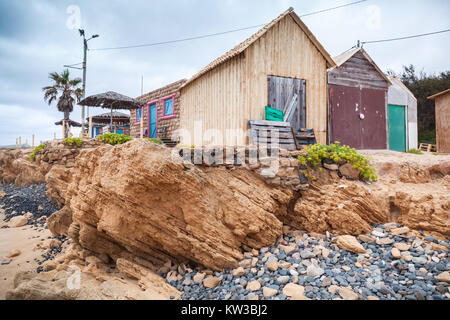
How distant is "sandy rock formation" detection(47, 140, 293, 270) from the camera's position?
397 centimetres

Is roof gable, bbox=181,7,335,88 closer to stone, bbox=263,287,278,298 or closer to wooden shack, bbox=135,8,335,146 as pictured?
wooden shack, bbox=135,8,335,146

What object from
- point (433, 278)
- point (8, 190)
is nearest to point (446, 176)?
point (433, 278)

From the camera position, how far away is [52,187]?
30.6 feet

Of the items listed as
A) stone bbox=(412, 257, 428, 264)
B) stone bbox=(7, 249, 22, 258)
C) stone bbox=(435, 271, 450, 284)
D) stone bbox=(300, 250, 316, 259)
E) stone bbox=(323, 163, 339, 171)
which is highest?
stone bbox=(323, 163, 339, 171)

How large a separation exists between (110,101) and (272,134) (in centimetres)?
959

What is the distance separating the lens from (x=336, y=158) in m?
5.34

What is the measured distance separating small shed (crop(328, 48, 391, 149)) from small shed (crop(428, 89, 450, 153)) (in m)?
3.65

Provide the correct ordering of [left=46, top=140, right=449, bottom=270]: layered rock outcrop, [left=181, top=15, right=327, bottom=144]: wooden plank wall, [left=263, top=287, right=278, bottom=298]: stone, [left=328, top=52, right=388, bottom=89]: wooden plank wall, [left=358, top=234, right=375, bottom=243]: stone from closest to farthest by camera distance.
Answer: [left=263, top=287, right=278, bottom=298]: stone < [left=46, top=140, right=449, bottom=270]: layered rock outcrop < [left=358, top=234, right=375, bottom=243]: stone < [left=181, top=15, right=327, bottom=144]: wooden plank wall < [left=328, top=52, right=388, bottom=89]: wooden plank wall

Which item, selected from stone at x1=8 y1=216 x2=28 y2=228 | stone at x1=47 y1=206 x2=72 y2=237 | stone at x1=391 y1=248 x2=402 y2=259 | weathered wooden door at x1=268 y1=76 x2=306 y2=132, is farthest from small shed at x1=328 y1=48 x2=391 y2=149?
Result: stone at x1=8 y1=216 x2=28 y2=228

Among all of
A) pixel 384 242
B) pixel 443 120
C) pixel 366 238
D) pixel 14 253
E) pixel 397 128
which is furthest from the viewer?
pixel 397 128

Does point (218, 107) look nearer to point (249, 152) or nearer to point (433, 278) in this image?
point (249, 152)

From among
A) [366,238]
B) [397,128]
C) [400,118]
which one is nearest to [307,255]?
[366,238]

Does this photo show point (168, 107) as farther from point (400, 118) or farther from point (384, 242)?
point (400, 118)

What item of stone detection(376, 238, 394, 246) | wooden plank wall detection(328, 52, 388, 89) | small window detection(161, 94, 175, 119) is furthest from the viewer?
small window detection(161, 94, 175, 119)
